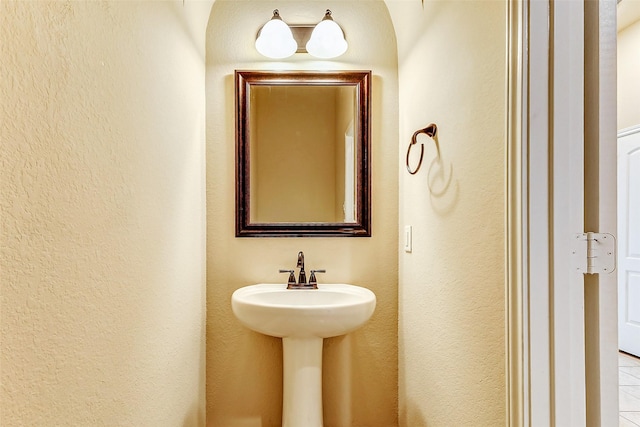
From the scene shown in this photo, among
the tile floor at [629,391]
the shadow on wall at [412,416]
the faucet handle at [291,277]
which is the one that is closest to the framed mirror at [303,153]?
the faucet handle at [291,277]

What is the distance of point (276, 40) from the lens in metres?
1.61

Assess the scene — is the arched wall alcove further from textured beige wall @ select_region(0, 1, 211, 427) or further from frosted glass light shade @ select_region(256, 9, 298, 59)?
textured beige wall @ select_region(0, 1, 211, 427)

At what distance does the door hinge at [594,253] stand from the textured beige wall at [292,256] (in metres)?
0.96

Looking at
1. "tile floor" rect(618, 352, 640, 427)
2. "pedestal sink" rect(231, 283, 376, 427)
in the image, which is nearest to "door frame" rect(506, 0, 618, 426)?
"pedestal sink" rect(231, 283, 376, 427)

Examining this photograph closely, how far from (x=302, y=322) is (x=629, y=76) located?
3.45m

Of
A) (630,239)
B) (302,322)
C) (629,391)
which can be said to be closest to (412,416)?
(302,322)

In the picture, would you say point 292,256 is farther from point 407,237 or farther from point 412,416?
point 412,416

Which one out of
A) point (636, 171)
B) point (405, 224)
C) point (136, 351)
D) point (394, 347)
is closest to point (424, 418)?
point (394, 347)

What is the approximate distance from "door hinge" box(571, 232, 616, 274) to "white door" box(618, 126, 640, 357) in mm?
2689

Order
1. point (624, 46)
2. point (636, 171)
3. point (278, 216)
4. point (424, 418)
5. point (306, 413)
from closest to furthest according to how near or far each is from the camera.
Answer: point (424, 418) → point (306, 413) → point (278, 216) → point (636, 171) → point (624, 46)

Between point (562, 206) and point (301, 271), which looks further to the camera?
point (301, 271)

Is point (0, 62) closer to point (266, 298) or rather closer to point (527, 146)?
point (527, 146)

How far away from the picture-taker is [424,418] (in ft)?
4.39

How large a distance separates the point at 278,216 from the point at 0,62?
1.21 m
